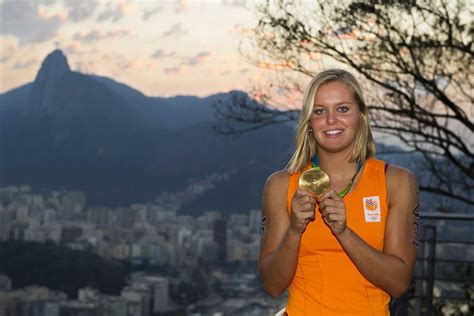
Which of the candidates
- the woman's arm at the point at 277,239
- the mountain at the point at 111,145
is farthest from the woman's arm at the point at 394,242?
the mountain at the point at 111,145

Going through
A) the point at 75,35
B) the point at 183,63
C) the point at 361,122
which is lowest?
the point at 361,122

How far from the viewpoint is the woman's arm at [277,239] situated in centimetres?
161

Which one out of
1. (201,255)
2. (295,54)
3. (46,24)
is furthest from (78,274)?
(295,54)

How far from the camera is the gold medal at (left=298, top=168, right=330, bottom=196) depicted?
5.07ft

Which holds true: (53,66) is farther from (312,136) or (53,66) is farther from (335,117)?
(335,117)

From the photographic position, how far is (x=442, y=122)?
24.8ft

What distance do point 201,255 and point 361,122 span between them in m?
15.3

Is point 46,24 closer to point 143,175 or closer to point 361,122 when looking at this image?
point 143,175

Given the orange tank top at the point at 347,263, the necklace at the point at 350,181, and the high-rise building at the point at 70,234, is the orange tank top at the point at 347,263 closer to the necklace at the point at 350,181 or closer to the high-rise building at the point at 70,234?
the necklace at the point at 350,181

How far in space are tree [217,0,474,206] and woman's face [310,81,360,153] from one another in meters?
5.35

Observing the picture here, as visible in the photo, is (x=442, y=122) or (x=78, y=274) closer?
(x=442, y=122)

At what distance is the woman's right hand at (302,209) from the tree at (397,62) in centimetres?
554

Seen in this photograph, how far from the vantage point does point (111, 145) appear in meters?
Result: 20.2

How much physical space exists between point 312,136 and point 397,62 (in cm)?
560
